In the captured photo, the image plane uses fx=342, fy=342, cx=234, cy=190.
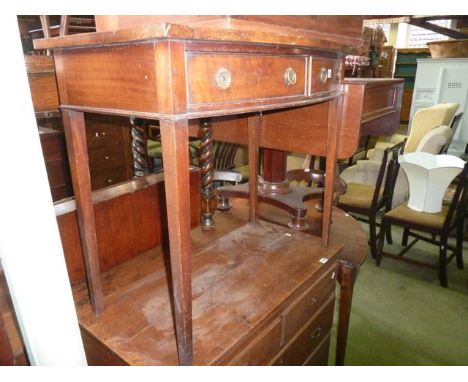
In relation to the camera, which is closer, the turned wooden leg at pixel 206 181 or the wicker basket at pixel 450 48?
the turned wooden leg at pixel 206 181

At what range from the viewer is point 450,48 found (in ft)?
17.7

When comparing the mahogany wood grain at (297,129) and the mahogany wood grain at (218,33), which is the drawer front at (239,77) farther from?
the mahogany wood grain at (297,129)

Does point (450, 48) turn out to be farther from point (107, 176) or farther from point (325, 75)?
point (325, 75)

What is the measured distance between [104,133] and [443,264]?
272 cm

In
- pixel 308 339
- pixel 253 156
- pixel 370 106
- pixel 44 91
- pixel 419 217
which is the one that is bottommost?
pixel 419 217

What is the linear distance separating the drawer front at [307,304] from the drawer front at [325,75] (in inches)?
26.0

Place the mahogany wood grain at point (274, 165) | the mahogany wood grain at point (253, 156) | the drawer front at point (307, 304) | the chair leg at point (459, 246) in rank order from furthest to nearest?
the chair leg at point (459, 246)
the mahogany wood grain at point (274, 165)
the mahogany wood grain at point (253, 156)
the drawer front at point (307, 304)

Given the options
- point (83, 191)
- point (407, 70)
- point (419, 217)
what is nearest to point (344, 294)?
point (83, 191)

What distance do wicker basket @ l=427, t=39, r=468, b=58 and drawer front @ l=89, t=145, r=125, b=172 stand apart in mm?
5352

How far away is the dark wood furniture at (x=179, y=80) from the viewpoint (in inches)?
22.9

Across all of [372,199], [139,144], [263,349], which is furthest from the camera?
[372,199]

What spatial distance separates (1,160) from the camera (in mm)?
590

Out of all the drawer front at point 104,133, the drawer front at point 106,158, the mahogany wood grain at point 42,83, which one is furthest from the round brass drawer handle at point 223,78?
the drawer front at point 106,158

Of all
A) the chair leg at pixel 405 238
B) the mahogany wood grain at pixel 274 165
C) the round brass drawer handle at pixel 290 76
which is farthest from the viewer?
the chair leg at pixel 405 238
